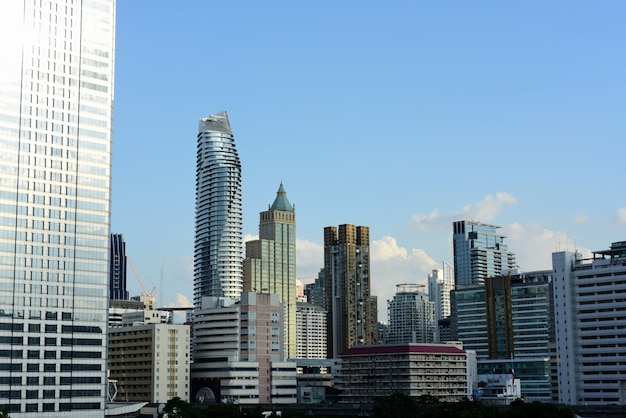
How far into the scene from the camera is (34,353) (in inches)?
7490

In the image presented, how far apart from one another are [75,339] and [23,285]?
1704 centimetres

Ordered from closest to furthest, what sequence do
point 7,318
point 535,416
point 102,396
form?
point 535,416 → point 7,318 → point 102,396

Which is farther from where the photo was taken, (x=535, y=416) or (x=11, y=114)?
(x=11, y=114)

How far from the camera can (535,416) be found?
176 metres

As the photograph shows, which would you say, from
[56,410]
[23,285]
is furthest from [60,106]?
[56,410]

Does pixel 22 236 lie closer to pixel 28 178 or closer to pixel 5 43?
pixel 28 178

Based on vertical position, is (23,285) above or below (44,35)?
below

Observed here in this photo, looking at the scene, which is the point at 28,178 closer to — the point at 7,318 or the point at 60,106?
the point at 60,106

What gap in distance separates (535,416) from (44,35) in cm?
13410

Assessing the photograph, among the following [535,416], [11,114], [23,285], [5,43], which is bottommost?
[535,416]

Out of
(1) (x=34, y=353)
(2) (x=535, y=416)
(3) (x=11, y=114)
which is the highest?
(3) (x=11, y=114)

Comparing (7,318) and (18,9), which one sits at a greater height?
(18,9)

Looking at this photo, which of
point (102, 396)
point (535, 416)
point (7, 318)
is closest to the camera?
point (535, 416)

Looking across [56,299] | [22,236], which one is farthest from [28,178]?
[56,299]
